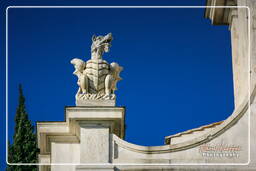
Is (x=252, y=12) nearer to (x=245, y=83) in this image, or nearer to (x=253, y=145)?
(x=245, y=83)

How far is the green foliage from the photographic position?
121ft

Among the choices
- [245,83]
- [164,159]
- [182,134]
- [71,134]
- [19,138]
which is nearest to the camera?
[164,159]

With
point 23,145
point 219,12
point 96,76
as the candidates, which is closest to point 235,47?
point 219,12

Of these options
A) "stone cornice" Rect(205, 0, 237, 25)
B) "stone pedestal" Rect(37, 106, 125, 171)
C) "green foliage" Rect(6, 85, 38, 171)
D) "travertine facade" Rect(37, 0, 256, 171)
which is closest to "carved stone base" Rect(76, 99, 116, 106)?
"travertine facade" Rect(37, 0, 256, 171)

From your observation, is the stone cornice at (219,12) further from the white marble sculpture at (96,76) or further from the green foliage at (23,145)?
the green foliage at (23,145)

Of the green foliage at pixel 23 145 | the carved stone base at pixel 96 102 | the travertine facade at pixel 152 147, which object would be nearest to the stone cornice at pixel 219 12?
the travertine facade at pixel 152 147

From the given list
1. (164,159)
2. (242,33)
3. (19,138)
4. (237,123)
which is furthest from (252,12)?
(19,138)

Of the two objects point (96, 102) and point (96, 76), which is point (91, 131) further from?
point (96, 76)

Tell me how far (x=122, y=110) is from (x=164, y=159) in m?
1.50

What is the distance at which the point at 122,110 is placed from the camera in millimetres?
18625

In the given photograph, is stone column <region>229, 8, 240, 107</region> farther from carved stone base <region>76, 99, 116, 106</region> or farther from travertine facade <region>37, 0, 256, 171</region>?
carved stone base <region>76, 99, 116, 106</region>

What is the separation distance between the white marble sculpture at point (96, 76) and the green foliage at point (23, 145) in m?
17.3

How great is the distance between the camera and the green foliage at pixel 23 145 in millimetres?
36812

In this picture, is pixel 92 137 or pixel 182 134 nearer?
pixel 92 137
